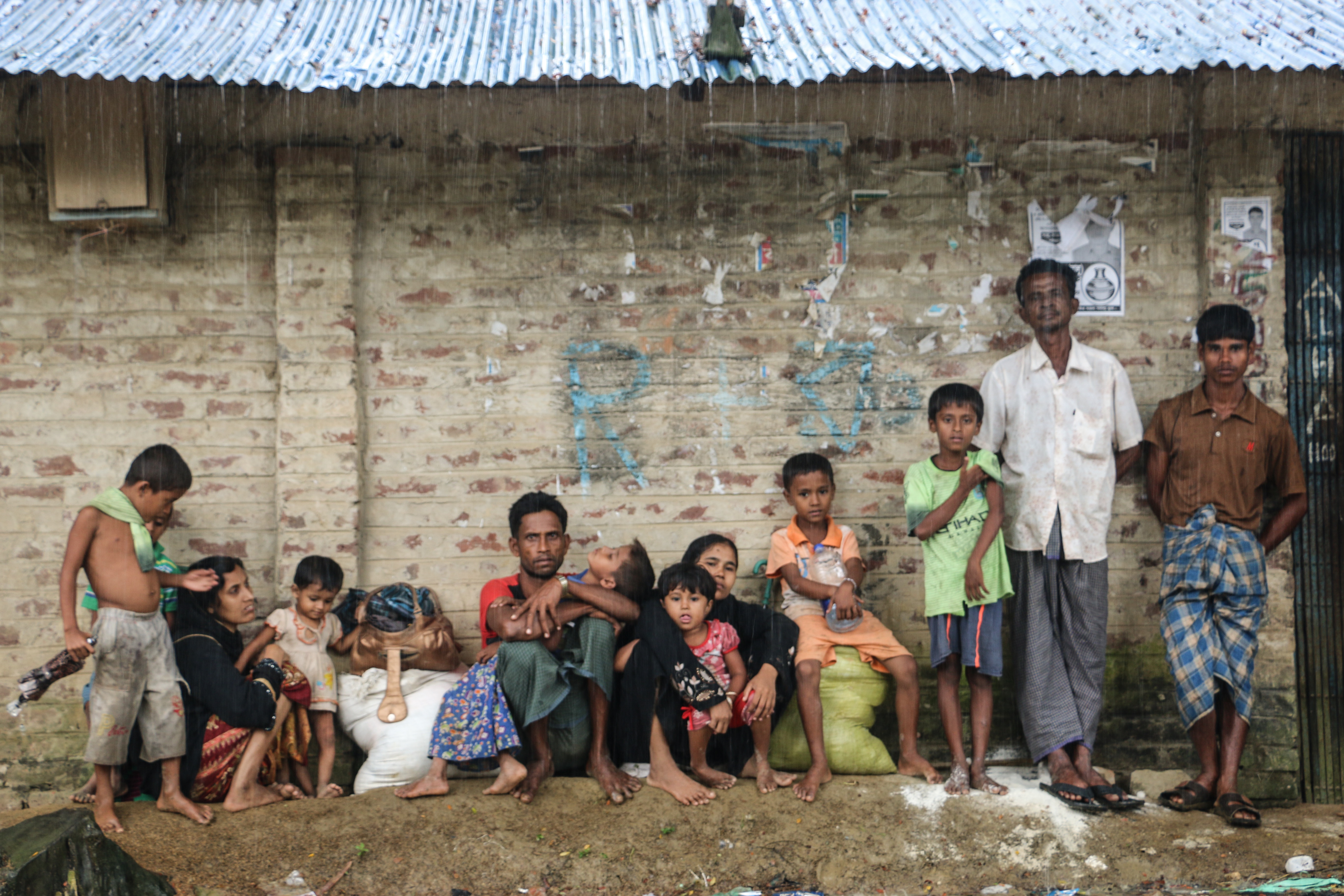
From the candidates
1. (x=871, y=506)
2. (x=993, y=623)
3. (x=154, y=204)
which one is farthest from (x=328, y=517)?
(x=993, y=623)

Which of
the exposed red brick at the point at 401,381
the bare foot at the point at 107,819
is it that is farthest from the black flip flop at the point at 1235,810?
the bare foot at the point at 107,819

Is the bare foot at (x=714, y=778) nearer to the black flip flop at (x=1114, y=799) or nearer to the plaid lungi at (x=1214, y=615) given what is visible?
the black flip flop at (x=1114, y=799)

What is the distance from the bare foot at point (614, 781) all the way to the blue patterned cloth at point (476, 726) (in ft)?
1.14

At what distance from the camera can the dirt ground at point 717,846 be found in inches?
164

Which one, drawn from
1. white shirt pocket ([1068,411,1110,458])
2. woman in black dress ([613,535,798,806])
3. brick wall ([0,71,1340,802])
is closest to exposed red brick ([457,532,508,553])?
brick wall ([0,71,1340,802])

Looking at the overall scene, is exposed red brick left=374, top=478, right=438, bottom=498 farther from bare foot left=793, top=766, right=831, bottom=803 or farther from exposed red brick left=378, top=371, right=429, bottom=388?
bare foot left=793, top=766, right=831, bottom=803

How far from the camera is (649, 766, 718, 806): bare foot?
4.45m

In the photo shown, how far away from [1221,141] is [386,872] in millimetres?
4898

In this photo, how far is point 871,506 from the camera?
17.4 ft

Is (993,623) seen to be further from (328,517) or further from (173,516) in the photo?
(173,516)

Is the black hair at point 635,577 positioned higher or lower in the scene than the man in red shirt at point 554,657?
higher

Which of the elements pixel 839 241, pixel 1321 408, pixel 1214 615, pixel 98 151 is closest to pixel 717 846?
pixel 1214 615

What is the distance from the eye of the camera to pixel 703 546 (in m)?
4.88

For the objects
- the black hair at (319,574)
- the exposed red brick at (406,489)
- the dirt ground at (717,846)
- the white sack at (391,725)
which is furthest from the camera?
the exposed red brick at (406,489)
